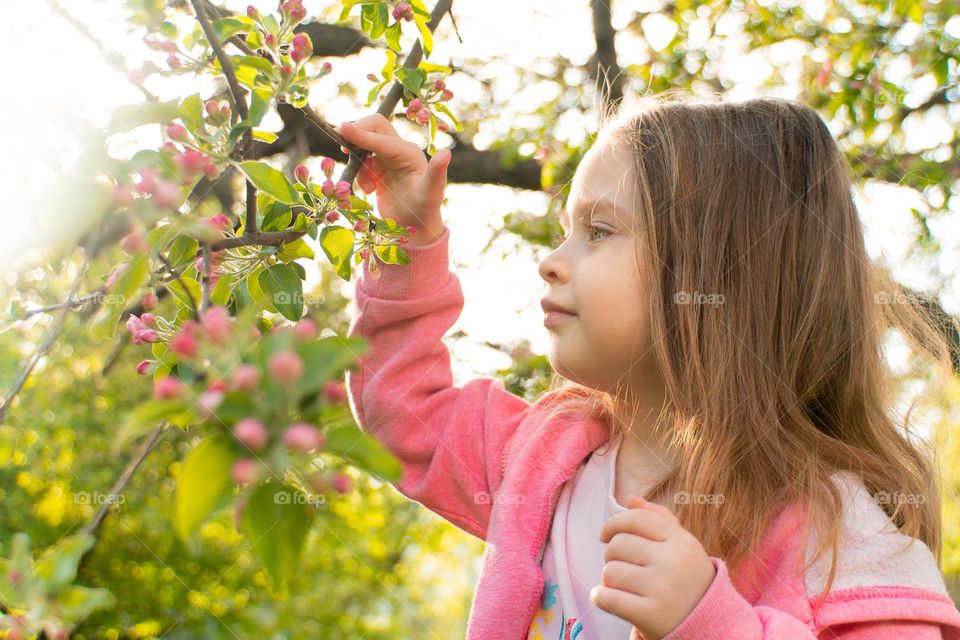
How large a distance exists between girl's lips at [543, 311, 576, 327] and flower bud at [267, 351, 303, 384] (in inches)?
35.7

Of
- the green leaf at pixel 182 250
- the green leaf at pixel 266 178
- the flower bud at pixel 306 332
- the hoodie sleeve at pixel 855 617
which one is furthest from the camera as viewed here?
the hoodie sleeve at pixel 855 617

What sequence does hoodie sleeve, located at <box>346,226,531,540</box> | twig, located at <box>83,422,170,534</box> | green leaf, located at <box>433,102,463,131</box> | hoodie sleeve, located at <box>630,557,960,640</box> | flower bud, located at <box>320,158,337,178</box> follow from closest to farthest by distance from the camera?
twig, located at <box>83,422,170,534</box>
hoodie sleeve, located at <box>630,557,960,640</box>
flower bud, located at <box>320,158,337,178</box>
green leaf, located at <box>433,102,463,131</box>
hoodie sleeve, located at <box>346,226,531,540</box>

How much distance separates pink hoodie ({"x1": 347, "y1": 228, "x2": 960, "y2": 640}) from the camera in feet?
4.42

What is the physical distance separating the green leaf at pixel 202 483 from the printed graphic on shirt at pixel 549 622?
980mm

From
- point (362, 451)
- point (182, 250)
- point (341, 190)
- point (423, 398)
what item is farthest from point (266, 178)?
point (423, 398)

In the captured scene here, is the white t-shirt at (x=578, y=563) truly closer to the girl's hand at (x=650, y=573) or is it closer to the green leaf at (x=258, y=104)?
the girl's hand at (x=650, y=573)

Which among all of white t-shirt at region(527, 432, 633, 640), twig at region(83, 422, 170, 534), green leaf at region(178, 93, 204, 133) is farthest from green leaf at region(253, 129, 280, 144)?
white t-shirt at region(527, 432, 633, 640)

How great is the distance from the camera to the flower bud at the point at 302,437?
1.90ft

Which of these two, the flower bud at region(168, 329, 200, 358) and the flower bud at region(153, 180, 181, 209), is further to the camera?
the flower bud at region(153, 180, 181, 209)

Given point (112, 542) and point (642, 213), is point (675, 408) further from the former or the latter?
point (112, 542)

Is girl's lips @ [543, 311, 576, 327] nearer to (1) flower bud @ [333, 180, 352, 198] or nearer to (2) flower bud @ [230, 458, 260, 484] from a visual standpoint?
(1) flower bud @ [333, 180, 352, 198]

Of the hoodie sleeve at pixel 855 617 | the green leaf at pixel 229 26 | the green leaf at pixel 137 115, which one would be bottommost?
the hoodie sleeve at pixel 855 617

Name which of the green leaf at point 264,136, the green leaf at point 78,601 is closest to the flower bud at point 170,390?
the green leaf at point 78,601

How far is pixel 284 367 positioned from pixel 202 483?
0.29 ft
